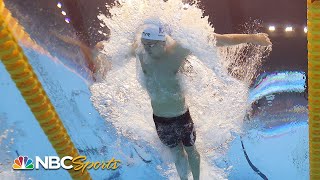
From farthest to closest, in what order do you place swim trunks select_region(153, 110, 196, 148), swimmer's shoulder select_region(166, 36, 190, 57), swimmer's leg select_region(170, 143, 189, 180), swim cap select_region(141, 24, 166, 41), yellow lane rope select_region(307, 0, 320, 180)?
swimmer's leg select_region(170, 143, 189, 180), swim trunks select_region(153, 110, 196, 148), swimmer's shoulder select_region(166, 36, 190, 57), swim cap select_region(141, 24, 166, 41), yellow lane rope select_region(307, 0, 320, 180)

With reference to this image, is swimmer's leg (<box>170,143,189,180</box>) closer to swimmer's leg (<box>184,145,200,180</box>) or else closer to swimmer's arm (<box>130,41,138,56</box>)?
swimmer's leg (<box>184,145,200,180</box>)

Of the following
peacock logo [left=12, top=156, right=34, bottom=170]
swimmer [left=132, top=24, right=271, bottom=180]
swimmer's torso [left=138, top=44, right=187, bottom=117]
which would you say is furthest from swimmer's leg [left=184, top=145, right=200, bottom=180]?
peacock logo [left=12, top=156, right=34, bottom=170]

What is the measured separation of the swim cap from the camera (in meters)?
1.99

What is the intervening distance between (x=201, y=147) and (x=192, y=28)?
85cm

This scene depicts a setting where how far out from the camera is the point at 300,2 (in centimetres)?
307

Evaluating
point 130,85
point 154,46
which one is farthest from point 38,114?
point 130,85

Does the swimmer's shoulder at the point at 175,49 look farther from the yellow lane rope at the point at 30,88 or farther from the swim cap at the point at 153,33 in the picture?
the yellow lane rope at the point at 30,88

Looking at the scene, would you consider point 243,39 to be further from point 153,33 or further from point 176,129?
point 176,129

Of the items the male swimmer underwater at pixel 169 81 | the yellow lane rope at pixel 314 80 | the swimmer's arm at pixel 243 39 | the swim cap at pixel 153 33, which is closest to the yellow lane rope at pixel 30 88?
the male swimmer underwater at pixel 169 81

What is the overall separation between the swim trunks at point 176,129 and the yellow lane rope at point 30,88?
1.53ft

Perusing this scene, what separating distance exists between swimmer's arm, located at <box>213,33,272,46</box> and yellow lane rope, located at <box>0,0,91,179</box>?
86 centimetres

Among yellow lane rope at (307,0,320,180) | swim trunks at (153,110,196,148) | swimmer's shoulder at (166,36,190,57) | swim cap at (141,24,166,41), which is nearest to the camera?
yellow lane rope at (307,0,320,180)

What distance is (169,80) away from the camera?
7.16ft

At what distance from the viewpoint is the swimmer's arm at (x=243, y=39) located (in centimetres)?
208
